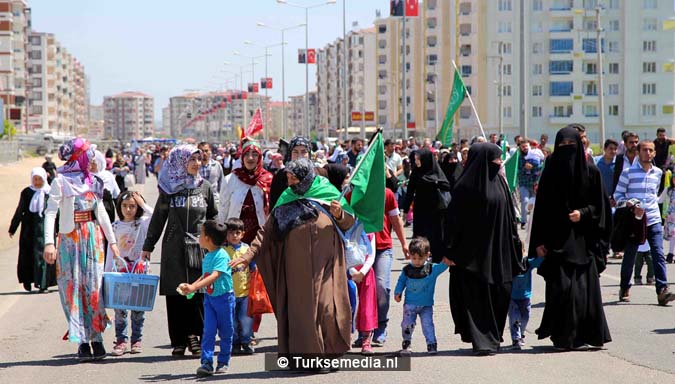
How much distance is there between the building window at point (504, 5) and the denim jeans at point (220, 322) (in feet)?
317

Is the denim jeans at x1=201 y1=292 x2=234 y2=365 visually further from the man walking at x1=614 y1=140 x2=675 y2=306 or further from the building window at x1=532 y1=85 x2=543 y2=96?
the building window at x1=532 y1=85 x2=543 y2=96

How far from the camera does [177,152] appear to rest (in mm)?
9227

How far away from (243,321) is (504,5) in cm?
9592

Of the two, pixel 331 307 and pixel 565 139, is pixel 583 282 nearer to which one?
pixel 565 139

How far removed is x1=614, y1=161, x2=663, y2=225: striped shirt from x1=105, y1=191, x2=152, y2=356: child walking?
5.61m

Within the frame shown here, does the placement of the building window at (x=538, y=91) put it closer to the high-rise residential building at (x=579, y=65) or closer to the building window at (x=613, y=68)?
the high-rise residential building at (x=579, y=65)

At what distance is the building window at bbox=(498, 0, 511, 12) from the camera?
102125mm

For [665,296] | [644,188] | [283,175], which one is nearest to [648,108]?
[644,188]

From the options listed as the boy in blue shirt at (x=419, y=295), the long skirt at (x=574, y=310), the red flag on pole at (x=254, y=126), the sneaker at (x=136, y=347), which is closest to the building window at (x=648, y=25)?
the red flag on pole at (x=254, y=126)

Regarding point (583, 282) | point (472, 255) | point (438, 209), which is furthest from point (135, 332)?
point (438, 209)

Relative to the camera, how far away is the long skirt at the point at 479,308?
909cm

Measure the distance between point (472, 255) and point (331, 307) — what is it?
143 cm

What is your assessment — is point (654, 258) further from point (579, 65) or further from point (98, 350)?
point (579, 65)

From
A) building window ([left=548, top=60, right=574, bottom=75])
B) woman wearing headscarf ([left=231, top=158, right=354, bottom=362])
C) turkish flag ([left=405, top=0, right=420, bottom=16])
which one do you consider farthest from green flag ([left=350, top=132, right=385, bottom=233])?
building window ([left=548, top=60, right=574, bottom=75])
